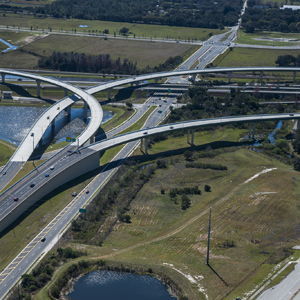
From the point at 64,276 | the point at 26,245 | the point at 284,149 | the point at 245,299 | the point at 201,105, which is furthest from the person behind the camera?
the point at 201,105

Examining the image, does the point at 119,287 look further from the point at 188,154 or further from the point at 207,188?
the point at 188,154

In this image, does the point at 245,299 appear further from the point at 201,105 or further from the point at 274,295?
the point at 201,105

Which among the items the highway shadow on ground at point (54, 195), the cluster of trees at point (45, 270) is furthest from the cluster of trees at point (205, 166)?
the cluster of trees at point (45, 270)

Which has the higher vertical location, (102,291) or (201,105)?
(201,105)

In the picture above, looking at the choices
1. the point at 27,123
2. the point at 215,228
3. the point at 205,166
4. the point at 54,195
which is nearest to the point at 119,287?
the point at 215,228

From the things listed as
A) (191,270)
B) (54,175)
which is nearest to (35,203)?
(54,175)

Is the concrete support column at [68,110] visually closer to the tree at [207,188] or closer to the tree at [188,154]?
the tree at [188,154]
